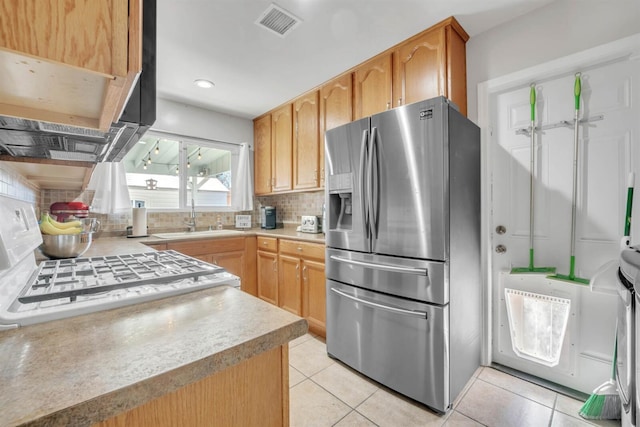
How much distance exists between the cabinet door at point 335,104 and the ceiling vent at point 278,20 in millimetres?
756

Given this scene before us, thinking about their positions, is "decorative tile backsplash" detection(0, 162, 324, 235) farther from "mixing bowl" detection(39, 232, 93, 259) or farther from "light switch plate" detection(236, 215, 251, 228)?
"mixing bowl" detection(39, 232, 93, 259)

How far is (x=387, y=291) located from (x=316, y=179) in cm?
152

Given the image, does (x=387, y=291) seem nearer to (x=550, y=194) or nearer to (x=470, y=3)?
(x=550, y=194)

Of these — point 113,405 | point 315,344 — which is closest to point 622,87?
point 113,405

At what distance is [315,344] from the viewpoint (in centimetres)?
233

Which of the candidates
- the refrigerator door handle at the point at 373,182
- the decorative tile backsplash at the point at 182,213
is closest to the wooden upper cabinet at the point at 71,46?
the refrigerator door handle at the point at 373,182

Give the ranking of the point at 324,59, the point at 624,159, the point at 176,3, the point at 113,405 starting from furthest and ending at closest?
→ 1. the point at 324,59
2. the point at 176,3
3. the point at 624,159
4. the point at 113,405

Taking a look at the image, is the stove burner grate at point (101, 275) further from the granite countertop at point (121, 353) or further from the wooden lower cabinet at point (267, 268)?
the wooden lower cabinet at point (267, 268)

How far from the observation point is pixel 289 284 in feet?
8.96

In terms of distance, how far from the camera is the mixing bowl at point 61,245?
1305 millimetres

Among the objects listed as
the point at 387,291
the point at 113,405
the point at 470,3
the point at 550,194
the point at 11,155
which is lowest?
the point at 387,291

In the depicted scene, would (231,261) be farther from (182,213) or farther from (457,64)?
(457,64)

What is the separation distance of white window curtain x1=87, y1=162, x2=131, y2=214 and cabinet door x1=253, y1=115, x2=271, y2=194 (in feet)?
5.06

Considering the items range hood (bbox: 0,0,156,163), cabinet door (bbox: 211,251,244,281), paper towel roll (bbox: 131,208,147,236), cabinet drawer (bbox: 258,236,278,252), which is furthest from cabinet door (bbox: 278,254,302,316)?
range hood (bbox: 0,0,156,163)
